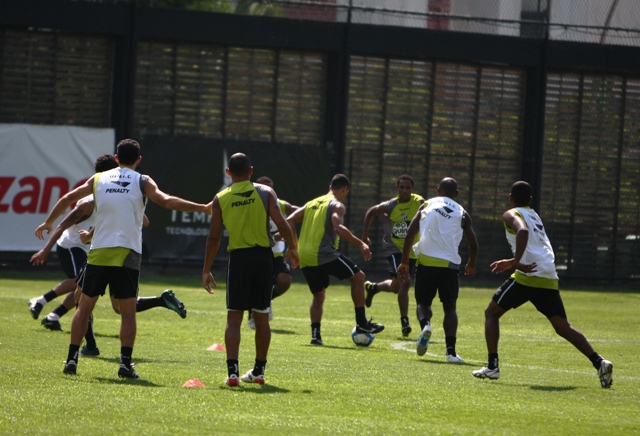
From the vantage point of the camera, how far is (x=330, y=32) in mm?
24828

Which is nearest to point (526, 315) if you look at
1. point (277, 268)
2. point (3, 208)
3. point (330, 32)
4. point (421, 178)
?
point (277, 268)

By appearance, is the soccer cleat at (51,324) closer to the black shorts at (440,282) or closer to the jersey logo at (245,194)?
the black shorts at (440,282)

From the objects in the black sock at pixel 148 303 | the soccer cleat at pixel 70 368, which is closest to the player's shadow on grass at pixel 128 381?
the soccer cleat at pixel 70 368

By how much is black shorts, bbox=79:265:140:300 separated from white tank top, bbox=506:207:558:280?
370 centimetres

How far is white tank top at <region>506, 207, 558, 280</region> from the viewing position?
32.4ft

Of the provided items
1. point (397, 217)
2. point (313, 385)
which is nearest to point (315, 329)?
point (397, 217)

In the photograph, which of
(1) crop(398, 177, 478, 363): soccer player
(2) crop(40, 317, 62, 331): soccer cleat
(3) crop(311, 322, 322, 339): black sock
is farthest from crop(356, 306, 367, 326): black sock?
(2) crop(40, 317, 62, 331): soccer cleat

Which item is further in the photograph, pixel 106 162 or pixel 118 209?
pixel 106 162

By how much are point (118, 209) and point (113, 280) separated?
0.65 m

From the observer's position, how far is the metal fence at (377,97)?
78.6 feet

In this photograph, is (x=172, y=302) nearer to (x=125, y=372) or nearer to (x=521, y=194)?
(x=125, y=372)

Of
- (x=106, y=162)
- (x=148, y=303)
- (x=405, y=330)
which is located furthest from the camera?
(x=405, y=330)

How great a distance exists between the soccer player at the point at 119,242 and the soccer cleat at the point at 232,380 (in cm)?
99

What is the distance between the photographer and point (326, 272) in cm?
1326
